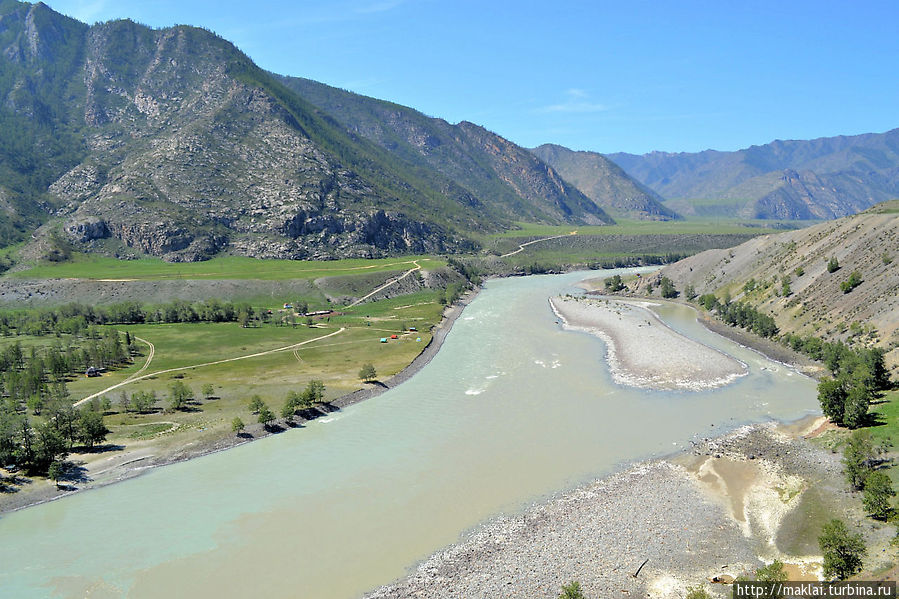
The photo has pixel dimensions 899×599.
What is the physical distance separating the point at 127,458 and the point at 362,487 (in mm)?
24342

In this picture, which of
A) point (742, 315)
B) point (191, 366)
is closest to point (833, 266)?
point (742, 315)

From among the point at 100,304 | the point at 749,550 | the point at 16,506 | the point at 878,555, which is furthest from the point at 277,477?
the point at 100,304

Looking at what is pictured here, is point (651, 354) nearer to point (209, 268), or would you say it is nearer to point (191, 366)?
point (191, 366)

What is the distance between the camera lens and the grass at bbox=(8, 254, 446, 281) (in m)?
153

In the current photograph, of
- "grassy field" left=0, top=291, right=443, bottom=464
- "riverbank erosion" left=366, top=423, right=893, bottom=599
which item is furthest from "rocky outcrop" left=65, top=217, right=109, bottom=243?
"riverbank erosion" left=366, top=423, right=893, bottom=599

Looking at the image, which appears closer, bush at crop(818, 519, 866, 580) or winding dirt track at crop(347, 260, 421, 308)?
bush at crop(818, 519, 866, 580)

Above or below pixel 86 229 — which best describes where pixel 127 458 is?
below

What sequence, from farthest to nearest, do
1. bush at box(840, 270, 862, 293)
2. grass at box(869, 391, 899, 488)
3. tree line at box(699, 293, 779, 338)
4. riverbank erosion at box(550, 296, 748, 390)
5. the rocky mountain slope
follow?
tree line at box(699, 293, 779, 338) < bush at box(840, 270, 862, 293) < the rocky mountain slope < riverbank erosion at box(550, 296, 748, 390) < grass at box(869, 391, 899, 488)

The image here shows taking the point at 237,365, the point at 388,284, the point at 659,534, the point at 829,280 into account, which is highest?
the point at 388,284

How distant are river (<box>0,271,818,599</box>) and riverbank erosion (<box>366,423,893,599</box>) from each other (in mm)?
2833

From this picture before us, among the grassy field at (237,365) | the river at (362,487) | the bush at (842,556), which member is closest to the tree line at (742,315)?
the river at (362,487)

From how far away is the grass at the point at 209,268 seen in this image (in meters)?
153

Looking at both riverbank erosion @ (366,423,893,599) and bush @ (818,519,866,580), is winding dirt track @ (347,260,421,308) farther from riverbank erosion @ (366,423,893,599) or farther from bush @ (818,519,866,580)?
bush @ (818,519,866,580)

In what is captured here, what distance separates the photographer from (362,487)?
45938mm
